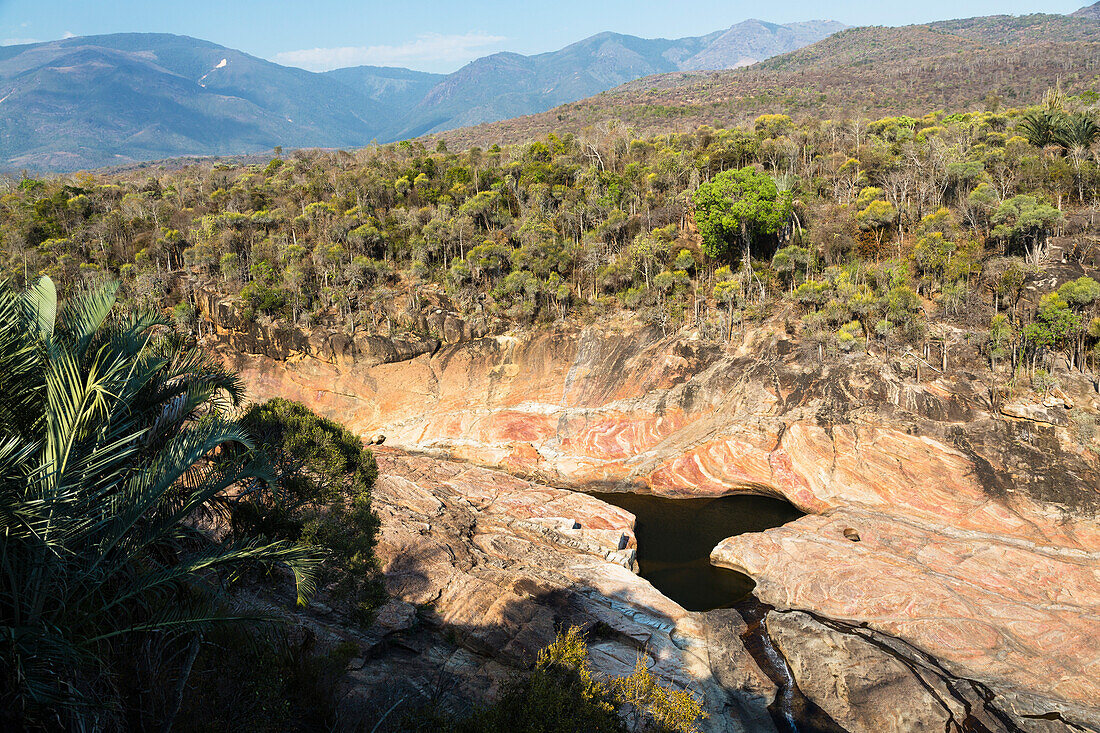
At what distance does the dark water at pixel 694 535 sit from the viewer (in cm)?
1931

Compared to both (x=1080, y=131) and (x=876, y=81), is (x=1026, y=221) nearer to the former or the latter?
(x=1080, y=131)

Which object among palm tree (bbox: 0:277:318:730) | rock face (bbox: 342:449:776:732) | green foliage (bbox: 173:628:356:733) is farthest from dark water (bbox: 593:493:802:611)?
palm tree (bbox: 0:277:318:730)

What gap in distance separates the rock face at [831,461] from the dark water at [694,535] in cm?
68

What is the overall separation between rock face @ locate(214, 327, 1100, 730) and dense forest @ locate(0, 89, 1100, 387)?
9.00 ft

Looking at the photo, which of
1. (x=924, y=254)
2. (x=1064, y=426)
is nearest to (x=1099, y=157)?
(x=924, y=254)

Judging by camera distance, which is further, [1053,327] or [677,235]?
[677,235]

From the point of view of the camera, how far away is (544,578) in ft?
59.0

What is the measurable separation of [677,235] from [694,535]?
2029 cm

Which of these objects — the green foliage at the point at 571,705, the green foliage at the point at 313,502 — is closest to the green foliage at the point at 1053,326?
the green foliage at the point at 571,705

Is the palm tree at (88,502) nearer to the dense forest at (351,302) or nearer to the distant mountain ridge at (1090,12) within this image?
the dense forest at (351,302)

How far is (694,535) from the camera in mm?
22812

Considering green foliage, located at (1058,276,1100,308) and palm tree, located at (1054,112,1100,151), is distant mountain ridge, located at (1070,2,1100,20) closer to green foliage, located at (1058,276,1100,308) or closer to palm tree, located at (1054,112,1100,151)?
palm tree, located at (1054,112,1100,151)

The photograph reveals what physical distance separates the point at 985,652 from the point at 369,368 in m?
29.6

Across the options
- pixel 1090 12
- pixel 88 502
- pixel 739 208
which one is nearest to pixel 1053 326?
pixel 739 208
